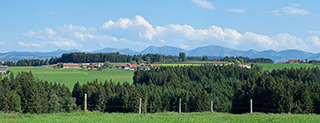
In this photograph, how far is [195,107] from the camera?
2589 inches

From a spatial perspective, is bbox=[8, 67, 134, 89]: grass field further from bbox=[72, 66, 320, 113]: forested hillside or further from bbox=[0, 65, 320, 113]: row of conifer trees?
bbox=[72, 66, 320, 113]: forested hillside

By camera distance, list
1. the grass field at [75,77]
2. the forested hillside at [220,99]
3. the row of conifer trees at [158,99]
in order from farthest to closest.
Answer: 1. the grass field at [75,77]
2. the row of conifer trees at [158,99]
3. the forested hillside at [220,99]

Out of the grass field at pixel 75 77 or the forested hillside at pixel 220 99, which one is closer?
the forested hillside at pixel 220 99

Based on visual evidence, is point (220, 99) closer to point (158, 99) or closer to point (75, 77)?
point (158, 99)

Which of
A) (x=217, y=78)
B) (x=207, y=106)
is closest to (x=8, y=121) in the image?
(x=207, y=106)

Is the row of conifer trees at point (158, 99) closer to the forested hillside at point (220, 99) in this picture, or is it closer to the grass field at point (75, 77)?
the forested hillside at point (220, 99)

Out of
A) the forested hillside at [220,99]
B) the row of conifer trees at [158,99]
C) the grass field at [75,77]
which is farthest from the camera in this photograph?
the grass field at [75,77]

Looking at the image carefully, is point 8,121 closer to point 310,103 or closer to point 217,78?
point 310,103

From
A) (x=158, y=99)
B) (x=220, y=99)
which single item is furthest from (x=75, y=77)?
(x=220, y=99)

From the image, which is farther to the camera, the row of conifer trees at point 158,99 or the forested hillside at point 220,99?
the row of conifer trees at point 158,99

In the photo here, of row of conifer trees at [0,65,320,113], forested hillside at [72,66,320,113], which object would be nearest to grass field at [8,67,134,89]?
row of conifer trees at [0,65,320,113]

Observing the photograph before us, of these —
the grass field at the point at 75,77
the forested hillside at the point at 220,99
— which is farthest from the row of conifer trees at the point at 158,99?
the grass field at the point at 75,77

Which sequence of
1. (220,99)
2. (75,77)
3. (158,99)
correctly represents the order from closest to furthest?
1. (220,99)
2. (158,99)
3. (75,77)

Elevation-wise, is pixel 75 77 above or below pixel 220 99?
above
